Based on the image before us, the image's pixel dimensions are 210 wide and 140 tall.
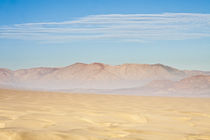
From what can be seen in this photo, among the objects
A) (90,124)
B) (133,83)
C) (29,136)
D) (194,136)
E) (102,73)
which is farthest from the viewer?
(102,73)

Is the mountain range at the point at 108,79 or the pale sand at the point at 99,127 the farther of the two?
the mountain range at the point at 108,79

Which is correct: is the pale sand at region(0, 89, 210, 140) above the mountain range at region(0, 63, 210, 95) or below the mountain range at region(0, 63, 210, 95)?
below

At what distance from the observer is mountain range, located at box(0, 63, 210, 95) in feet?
443

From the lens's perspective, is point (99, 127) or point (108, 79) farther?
point (108, 79)

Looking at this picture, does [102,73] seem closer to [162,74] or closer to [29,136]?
[162,74]

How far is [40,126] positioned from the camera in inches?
145

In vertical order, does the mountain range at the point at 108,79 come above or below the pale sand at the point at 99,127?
above

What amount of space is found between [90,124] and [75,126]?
11.3 inches

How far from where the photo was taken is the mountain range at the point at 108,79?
443ft

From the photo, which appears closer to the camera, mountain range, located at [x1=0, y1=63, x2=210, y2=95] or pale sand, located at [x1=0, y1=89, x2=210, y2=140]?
pale sand, located at [x1=0, y1=89, x2=210, y2=140]

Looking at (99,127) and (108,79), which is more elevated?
(108,79)

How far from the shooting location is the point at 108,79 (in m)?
160

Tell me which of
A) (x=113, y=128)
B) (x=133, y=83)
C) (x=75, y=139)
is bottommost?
(x=75, y=139)

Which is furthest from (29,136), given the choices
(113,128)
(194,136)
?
(194,136)
